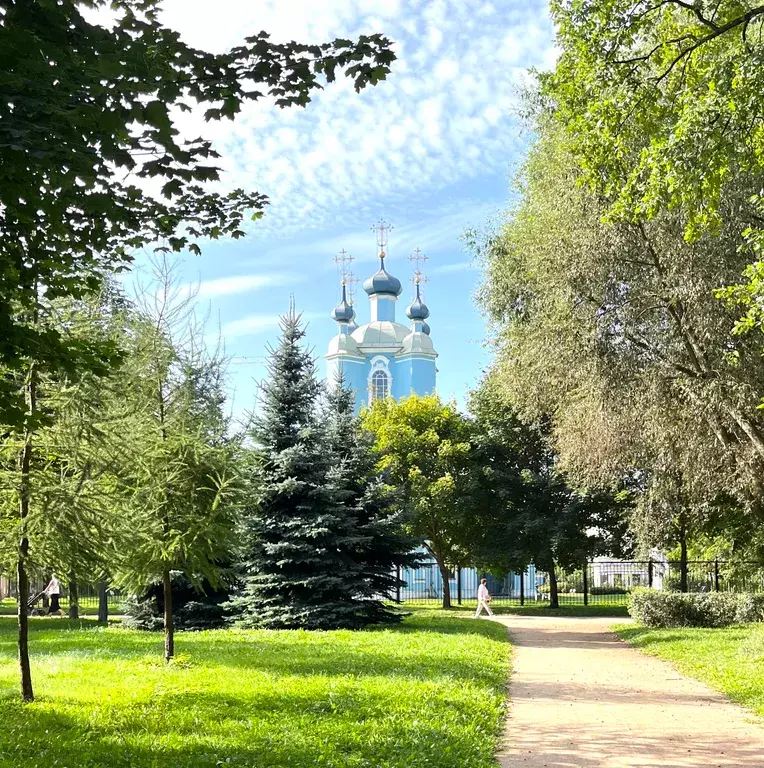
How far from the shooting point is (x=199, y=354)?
1385 cm

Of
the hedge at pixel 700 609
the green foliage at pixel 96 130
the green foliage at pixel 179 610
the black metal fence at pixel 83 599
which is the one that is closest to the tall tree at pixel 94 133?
the green foliage at pixel 96 130

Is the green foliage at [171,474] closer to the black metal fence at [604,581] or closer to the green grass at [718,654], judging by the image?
the green grass at [718,654]

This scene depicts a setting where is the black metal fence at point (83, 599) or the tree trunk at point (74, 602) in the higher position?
the tree trunk at point (74, 602)

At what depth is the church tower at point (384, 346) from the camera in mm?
70000

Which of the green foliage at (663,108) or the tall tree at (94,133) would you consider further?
the green foliage at (663,108)

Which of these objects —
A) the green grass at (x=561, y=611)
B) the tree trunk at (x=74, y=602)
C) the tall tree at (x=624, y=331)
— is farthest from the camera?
the green grass at (x=561, y=611)

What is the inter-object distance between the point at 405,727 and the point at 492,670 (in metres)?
4.68

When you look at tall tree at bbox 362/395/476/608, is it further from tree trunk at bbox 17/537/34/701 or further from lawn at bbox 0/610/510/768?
tree trunk at bbox 17/537/34/701

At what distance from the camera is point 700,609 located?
68.1 feet

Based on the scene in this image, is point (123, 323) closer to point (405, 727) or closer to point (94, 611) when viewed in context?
point (405, 727)

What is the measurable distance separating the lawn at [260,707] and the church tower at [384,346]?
55120mm

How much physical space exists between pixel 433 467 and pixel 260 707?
24.2 meters

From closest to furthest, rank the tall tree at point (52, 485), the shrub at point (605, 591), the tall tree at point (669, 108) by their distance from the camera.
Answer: the tall tree at point (52, 485), the tall tree at point (669, 108), the shrub at point (605, 591)

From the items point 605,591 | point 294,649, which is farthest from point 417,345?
point 294,649
